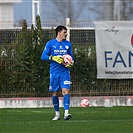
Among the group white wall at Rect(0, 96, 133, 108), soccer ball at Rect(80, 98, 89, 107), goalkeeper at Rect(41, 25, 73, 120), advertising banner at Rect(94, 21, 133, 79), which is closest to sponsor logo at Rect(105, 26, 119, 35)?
advertising banner at Rect(94, 21, 133, 79)

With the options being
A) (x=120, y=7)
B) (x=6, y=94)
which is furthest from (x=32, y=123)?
(x=120, y=7)

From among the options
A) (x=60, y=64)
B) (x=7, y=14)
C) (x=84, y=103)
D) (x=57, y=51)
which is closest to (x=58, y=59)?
(x=60, y=64)

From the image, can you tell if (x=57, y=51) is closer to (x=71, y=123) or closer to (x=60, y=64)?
(x=60, y=64)

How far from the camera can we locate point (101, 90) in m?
25.2

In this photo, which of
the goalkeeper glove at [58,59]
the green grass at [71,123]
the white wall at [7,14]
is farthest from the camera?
the white wall at [7,14]

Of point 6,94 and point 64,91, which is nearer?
point 64,91

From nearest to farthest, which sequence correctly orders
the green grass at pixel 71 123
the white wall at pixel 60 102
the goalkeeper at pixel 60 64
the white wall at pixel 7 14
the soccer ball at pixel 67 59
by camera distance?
the green grass at pixel 71 123 → the soccer ball at pixel 67 59 → the goalkeeper at pixel 60 64 → the white wall at pixel 60 102 → the white wall at pixel 7 14

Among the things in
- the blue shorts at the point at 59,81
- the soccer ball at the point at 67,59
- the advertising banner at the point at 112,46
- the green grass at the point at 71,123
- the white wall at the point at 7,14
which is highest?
the white wall at the point at 7,14

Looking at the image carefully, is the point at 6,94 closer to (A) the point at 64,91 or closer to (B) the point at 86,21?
(B) the point at 86,21

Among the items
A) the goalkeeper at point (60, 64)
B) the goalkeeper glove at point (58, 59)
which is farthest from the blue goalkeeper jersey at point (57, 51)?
the goalkeeper glove at point (58, 59)

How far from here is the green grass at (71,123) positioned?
14422 millimetres

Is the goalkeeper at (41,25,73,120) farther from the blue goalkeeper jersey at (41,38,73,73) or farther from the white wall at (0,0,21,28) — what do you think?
the white wall at (0,0,21,28)

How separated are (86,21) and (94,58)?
3.93 ft

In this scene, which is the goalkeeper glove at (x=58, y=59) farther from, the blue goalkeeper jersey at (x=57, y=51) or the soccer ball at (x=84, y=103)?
the soccer ball at (x=84, y=103)
